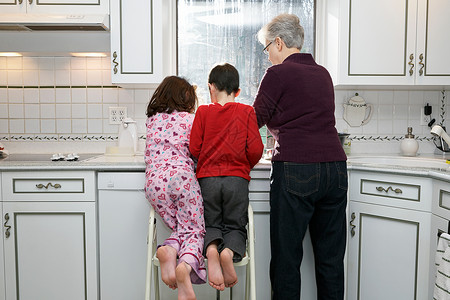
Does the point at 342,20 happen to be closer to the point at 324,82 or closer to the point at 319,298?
the point at 324,82

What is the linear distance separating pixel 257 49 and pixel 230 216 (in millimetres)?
1339

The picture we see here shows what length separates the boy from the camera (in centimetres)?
165

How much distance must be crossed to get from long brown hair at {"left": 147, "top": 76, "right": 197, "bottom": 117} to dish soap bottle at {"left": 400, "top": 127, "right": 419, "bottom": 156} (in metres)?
1.41

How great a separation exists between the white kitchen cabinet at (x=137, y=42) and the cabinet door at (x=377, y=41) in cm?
101

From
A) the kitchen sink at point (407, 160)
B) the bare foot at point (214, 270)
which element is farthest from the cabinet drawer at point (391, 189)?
the bare foot at point (214, 270)

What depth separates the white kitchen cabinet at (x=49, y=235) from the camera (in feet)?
6.48

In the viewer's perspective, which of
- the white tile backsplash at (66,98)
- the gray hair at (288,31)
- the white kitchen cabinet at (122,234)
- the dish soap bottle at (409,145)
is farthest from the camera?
the white tile backsplash at (66,98)

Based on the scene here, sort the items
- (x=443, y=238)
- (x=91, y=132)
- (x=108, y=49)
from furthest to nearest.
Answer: (x=91, y=132) → (x=108, y=49) → (x=443, y=238)

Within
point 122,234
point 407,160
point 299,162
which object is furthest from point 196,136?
point 407,160

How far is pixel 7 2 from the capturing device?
88.0 inches

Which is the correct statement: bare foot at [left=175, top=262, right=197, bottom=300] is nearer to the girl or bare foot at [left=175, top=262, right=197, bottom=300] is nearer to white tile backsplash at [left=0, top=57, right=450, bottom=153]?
the girl

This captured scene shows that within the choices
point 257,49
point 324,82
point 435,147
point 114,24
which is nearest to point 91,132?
point 114,24

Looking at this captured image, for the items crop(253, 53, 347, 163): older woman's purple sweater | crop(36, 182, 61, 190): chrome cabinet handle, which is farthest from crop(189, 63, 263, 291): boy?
crop(36, 182, 61, 190): chrome cabinet handle

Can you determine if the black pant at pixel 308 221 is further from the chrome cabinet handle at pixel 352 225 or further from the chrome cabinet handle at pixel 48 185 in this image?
the chrome cabinet handle at pixel 48 185
